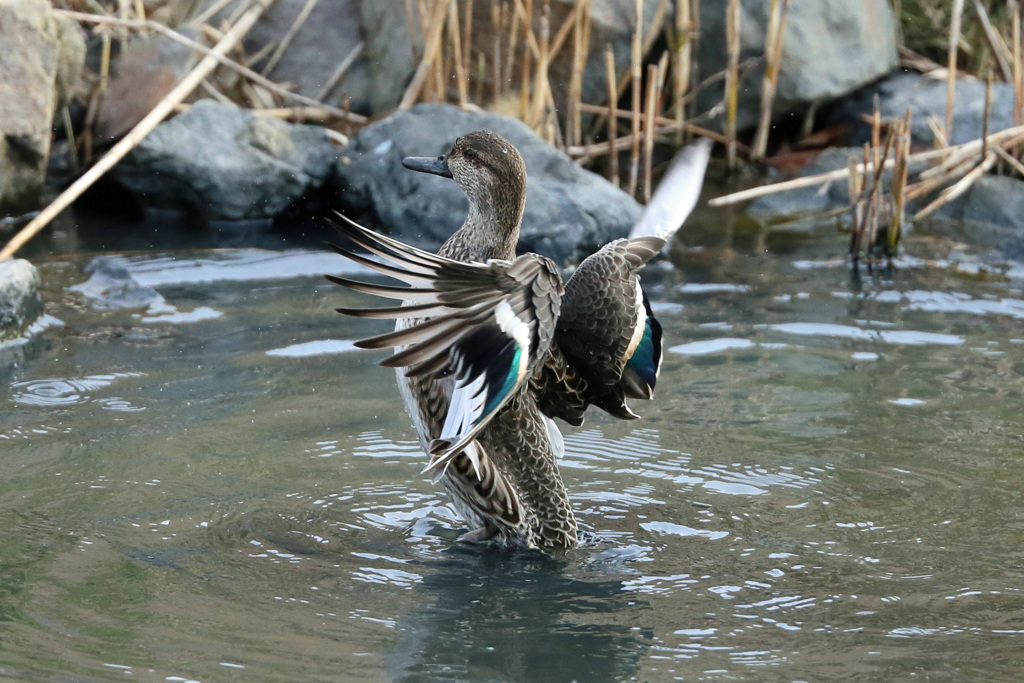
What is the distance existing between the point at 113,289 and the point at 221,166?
1630 millimetres

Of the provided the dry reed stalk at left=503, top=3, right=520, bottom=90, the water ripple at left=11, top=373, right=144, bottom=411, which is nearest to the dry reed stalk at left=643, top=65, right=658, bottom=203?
the dry reed stalk at left=503, top=3, right=520, bottom=90

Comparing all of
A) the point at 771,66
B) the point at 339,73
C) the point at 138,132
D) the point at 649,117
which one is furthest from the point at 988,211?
the point at 138,132

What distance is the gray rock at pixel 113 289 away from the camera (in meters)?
6.52

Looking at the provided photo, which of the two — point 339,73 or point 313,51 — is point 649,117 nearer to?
point 339,73

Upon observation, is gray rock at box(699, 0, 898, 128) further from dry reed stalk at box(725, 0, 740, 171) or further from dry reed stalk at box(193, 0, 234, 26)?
dry reed stalk at box(193, 0, 234, 26)

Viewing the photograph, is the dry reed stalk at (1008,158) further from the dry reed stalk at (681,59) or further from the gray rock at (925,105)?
the dry reed stalk at (681,59)

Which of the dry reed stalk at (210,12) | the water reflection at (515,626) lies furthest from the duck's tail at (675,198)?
the dry reed stalk at (210,12)

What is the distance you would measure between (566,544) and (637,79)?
482 centimetres

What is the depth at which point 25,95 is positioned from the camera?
7707mm

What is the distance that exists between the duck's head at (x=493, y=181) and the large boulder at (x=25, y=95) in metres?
4.51

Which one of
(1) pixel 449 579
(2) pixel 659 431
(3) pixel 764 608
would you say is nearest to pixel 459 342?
(1) pixel 449 579

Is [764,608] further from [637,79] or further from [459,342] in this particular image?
[637,79]

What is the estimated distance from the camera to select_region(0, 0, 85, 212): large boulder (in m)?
7.62

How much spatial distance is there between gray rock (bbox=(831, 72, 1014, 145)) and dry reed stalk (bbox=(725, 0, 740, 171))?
3.26 ft
